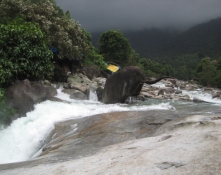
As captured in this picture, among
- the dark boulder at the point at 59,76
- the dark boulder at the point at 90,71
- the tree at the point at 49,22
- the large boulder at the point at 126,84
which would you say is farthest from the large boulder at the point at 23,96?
the dark boulder at the point at 90,71

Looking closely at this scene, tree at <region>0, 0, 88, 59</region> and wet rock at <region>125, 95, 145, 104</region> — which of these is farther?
tree at <region>0, 0, 88, 59</region>

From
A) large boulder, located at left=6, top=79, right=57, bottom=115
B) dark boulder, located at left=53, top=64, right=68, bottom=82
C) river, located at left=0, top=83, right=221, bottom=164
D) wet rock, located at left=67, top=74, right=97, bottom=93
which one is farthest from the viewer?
dark boulder, located at left=53, top=64, right=68, bottom=82

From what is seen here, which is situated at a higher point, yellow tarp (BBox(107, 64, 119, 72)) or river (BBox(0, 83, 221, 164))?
yellow tarp (BBox(107, 64, 119, 72))

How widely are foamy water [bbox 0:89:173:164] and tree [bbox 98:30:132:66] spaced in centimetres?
2766

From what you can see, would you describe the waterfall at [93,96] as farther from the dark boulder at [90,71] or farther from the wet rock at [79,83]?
the dark boulder at [90,71]

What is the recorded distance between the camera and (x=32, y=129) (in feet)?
29.8

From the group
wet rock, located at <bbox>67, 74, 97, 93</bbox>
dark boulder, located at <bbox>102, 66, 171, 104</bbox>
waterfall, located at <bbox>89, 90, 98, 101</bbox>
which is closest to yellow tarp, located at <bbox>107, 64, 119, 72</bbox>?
wet rock, located at <bbox>67, 74, 97, 93</bbox>

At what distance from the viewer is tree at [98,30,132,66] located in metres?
38.7

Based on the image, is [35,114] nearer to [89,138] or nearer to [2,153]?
[2,153]

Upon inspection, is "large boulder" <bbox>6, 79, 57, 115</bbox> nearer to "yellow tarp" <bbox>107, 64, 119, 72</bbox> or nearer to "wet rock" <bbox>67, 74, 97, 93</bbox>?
"wet rock" <bbox>67, 74, 97, 93</bbox>

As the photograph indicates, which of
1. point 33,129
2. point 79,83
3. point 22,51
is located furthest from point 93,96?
point 33,129

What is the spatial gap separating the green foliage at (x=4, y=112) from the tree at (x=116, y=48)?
95.5 ft

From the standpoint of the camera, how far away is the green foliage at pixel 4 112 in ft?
31.2

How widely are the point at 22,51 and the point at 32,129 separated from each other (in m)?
4.98
